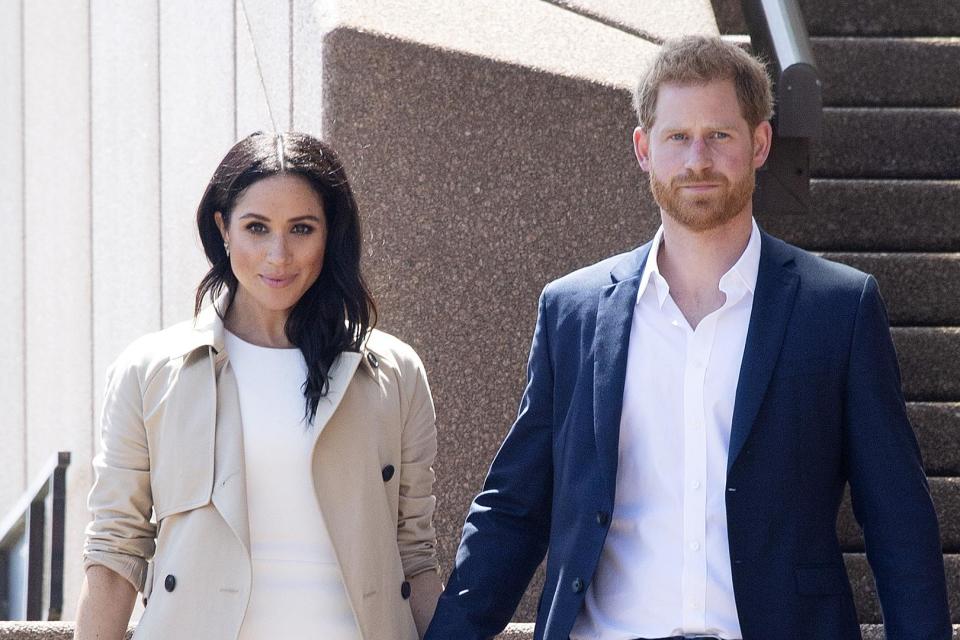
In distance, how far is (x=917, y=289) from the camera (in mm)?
6145

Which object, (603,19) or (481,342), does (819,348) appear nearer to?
(481,342)

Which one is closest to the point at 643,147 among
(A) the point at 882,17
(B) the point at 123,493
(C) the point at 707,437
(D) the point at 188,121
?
(C) the point at 707,437

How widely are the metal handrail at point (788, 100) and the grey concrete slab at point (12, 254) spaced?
542 cm

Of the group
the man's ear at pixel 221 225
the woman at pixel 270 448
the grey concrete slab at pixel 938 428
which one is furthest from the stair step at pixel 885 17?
the man's ear at pixel 221 225

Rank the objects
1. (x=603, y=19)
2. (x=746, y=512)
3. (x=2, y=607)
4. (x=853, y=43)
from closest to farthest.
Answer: (x=746, y=512), (x=603, y=19), (x=853, y=43), (x=2, y=607)

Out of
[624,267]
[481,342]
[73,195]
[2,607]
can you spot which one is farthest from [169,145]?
[624,267]

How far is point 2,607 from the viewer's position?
26.4 ft

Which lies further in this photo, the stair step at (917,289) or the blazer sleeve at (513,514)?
the stair step at (917,289)

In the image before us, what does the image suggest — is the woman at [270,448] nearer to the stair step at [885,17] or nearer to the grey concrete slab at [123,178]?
the grey concrete slab at [123,178]

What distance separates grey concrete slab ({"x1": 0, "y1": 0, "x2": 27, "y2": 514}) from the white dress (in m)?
6.43

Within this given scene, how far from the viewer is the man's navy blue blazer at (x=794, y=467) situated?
3.09 metres

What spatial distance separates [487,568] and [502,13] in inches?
89.9

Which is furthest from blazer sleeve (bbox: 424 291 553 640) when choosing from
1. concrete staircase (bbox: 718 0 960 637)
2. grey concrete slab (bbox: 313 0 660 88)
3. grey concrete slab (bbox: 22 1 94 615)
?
grey concrete slab (bbox: 22 1 94 615)

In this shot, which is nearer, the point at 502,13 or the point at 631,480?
the point at 631,480
